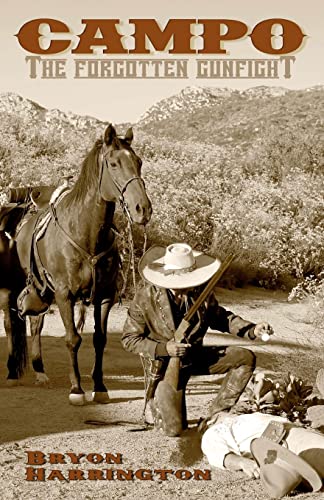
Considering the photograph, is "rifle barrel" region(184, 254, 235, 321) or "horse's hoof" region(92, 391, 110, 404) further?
"horse's hoof" region(92, 391, 110, 404)

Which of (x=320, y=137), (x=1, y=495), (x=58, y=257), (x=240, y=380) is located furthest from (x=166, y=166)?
(x=1, y=495)

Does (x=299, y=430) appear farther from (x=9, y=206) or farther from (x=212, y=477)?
(x=9, y=206)

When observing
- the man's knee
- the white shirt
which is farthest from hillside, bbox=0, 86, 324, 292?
the white shirt

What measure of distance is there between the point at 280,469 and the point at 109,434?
5.53 feet

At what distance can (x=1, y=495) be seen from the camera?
4.41 metres

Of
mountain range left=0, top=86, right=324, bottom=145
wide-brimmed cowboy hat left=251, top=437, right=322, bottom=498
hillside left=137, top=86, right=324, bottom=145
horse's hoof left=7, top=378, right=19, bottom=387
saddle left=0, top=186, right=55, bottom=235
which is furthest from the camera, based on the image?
hillside left=137, top=86, right=324, bottom=145

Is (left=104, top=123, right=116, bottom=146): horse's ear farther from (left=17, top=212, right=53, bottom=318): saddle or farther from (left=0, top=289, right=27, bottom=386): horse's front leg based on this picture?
(left=0, top=289, right=27, bottom=386): horse's front leg

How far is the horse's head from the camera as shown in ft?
20.0

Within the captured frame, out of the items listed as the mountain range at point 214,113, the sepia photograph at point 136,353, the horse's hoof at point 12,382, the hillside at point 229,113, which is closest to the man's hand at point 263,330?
the sepia photograph at point 136,353

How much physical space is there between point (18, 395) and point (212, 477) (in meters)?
2.67

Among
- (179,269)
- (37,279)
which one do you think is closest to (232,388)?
(179,269)

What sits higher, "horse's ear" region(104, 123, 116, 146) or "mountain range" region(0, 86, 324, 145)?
"horse's ear" region(104, 123, 116, 146)

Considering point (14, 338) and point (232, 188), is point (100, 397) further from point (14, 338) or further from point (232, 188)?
point (232, 188)

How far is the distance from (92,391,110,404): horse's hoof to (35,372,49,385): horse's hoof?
2.73ft
